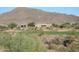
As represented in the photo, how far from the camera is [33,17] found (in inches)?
64.7

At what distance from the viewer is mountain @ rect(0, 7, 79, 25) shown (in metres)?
1.62

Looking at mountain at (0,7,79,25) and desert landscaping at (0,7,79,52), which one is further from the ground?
mountain at (0,7,79,25)

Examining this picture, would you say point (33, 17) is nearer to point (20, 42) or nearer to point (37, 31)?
point (37, 31)

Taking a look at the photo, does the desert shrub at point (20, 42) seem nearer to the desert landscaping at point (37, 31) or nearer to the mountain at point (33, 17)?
the desert landscaping at point (37, 31)

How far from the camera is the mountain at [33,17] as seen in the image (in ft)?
5.32

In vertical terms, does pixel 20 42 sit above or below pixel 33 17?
below

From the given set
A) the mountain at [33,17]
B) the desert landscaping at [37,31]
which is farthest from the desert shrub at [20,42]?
the mountain at [33,17]

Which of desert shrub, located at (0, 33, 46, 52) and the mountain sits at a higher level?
the mountain

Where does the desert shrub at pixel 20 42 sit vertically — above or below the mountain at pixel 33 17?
below

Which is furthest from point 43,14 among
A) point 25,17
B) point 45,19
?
point 25,17

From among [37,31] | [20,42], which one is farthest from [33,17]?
[20,42]

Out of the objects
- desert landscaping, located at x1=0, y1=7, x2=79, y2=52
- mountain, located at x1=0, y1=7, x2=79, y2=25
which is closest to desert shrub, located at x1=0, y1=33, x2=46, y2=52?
desert landscaping, located at x1=0, y1=7, x2=79, y2=52

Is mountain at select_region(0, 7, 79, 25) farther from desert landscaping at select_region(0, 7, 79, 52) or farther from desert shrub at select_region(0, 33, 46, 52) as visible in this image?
desert shrub at select_region(0, 33, 46, 52)
